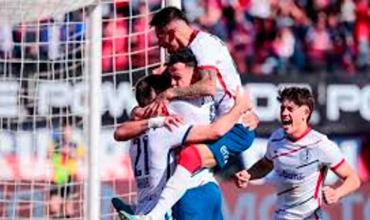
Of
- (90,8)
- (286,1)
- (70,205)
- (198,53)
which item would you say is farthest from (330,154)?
(286,1)

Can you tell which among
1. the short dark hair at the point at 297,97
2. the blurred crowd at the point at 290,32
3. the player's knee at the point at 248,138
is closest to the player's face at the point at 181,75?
the player's knee at the point at 248,138

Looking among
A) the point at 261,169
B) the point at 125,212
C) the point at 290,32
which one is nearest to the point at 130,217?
the point at 125,212

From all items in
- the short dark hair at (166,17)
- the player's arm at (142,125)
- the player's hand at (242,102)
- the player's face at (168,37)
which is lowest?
the player's arm at (142,125)

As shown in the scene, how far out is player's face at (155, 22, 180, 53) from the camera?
7355 millimetres

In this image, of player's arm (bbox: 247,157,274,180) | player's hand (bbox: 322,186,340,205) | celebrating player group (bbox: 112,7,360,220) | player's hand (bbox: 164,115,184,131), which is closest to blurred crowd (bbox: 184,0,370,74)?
player's arm (bbox: 247,157,274,180)

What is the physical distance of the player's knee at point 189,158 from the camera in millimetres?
7266

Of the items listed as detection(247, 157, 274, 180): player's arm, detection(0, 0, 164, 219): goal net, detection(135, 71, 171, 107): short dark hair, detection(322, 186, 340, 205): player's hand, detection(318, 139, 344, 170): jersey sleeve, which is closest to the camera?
detection(135, 71, 171, 107): short dark hair

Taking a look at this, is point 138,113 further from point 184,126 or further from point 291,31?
point 291,31

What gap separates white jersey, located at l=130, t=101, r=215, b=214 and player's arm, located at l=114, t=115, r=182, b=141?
0.09 feet

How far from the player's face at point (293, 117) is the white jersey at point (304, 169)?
3.0 inches

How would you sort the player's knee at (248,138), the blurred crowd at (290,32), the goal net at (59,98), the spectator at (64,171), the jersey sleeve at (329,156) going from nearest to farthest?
1. the player's knee at (248,138)
2. the jersey sleeve at (329,156)
3. the goal net at (59,98)
4. the spectator at (64,171)
5. the blurred crowd at (290,32)

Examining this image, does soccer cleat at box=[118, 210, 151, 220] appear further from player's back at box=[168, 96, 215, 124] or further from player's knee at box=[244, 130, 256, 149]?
player's knee at box=[244, 130, 256, 149]

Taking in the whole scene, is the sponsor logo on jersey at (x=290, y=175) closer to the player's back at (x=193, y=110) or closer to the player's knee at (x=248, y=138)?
A: the player's knee at (x=248, y=138)

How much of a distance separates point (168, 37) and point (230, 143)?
0.64 metres
